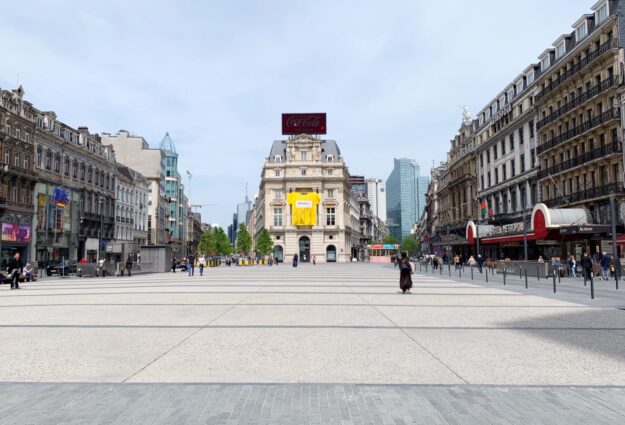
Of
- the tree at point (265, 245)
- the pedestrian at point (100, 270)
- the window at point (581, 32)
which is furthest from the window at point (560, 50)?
the tree at point (265, 245)

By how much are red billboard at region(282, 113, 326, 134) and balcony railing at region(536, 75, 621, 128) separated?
55427mm

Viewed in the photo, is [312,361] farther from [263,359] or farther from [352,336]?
[352,336]

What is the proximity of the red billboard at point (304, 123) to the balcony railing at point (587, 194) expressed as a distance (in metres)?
58.8

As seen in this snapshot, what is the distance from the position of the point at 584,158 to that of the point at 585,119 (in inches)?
136

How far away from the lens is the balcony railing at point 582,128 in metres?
37.1

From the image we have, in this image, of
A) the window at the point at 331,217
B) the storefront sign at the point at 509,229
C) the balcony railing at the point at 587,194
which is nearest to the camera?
the balcony railing at the point at 587,194

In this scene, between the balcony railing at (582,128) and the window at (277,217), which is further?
the window at (277,217)

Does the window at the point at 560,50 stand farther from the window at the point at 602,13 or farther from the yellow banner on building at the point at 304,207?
the yellow banner on building at the point at 304,207

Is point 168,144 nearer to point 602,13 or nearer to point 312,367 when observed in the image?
point 602,13

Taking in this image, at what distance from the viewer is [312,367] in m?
6.95

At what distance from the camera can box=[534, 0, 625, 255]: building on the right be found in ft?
121

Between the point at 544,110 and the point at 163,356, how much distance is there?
50339 millimetres

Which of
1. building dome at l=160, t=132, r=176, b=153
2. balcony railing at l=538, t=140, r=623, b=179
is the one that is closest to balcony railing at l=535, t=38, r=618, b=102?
balcony railing at l=538, t=140, r=623, b=179

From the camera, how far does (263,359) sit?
7.45 m
